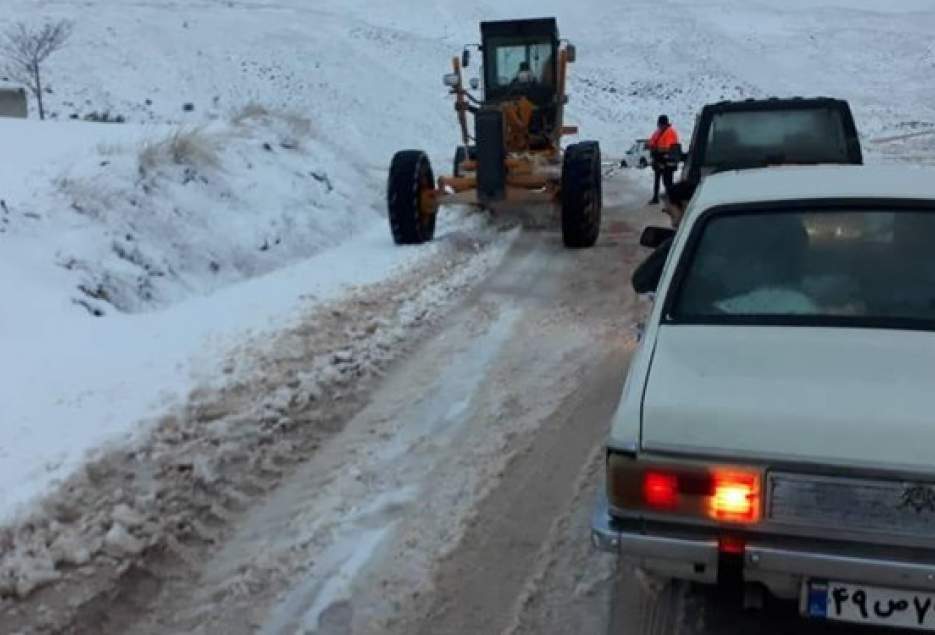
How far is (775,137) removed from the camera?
9.59 meters

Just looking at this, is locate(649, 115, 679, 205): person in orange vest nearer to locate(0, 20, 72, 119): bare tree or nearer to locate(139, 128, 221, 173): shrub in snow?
locate(139, 128, 221, 173): shrub in snow

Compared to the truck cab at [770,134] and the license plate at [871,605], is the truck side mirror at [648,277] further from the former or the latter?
the truck cab at [770,134]

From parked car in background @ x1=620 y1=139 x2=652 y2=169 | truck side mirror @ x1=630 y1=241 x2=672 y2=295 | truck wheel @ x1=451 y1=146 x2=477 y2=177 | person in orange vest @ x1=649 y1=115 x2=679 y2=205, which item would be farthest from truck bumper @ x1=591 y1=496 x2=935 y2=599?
parked car in background @ x1=620 y1=139 x2=652 y2=169

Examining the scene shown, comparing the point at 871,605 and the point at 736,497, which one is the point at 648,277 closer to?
the point at 736,497

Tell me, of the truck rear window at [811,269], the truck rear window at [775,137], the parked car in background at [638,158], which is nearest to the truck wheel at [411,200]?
the truck rear window at [775,137]

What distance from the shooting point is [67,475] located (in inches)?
205

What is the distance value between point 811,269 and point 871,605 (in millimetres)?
1499

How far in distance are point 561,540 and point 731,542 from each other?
1.48 meters

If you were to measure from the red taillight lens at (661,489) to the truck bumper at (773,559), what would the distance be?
9 cm

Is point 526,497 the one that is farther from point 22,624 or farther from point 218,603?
point 22,624

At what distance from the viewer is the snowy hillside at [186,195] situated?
679 cm

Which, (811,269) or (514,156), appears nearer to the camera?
(811,269)

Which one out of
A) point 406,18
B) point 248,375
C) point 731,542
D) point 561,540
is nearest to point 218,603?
point 561,540

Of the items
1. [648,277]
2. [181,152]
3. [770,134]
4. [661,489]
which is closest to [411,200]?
[181,152]
